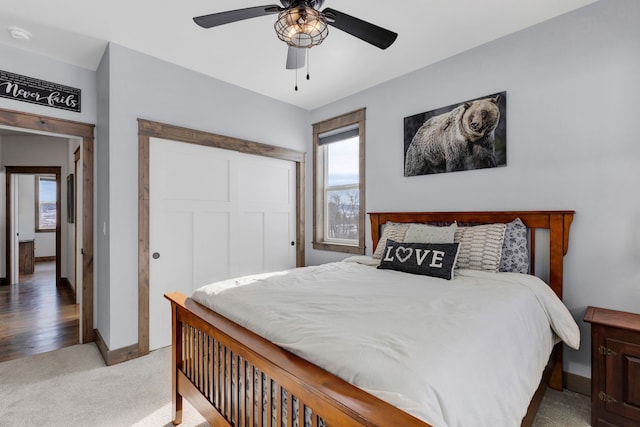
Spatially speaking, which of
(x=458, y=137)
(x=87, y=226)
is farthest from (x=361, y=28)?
(x=87, y=226)

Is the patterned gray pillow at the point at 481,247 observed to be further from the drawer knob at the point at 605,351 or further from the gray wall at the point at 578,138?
the drawer knob at the point at 605,351

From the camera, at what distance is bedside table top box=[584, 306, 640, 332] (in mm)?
1738

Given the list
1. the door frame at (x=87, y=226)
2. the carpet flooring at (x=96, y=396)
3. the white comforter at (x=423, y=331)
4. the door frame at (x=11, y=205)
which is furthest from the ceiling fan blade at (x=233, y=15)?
the door frame at (x=11, y=205)

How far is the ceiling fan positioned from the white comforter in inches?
55.6

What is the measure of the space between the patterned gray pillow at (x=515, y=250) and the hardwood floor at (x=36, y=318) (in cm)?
385

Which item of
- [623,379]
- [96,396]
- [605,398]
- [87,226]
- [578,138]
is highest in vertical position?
[578,138]

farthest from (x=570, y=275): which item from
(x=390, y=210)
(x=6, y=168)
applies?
(x=6, y=168)

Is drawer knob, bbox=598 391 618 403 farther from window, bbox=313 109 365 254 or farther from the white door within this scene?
the white door

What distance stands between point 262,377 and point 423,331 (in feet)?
2.05

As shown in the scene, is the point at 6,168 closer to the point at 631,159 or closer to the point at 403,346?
the point at 403,346

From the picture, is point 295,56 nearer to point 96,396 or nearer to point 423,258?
point 423,258

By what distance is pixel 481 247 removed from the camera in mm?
2316

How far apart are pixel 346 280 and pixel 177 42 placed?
7.80ft

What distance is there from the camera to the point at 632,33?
6.65 feet
